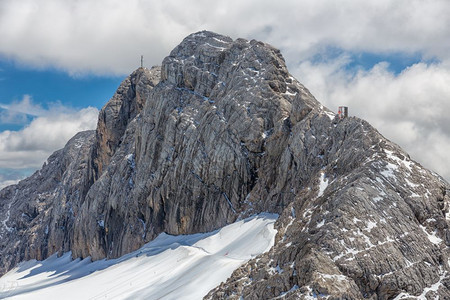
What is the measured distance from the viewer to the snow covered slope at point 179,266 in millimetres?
37312

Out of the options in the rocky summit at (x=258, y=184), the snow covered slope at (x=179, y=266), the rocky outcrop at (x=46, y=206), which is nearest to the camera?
the rocky summit at (x=258, y=184)

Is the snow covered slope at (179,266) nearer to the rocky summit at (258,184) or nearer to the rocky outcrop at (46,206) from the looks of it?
the rocky summit at (258,184)

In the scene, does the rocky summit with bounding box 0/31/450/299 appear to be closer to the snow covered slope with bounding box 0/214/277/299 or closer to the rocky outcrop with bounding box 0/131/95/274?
the rocky outcrop with bounding box 0/131/95/274

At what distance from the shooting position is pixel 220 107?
56.2 metres

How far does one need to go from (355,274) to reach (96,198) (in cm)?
6382

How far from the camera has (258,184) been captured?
163 feet

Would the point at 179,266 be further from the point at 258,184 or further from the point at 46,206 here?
the point at 46,206

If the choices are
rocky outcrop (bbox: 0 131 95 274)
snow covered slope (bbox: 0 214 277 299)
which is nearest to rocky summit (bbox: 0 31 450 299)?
rocky outcrop (bbox: 0 131 95 274)

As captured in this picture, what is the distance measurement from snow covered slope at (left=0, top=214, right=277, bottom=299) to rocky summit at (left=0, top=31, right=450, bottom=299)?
2.79 meters

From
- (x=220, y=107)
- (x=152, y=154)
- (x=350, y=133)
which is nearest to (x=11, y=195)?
(x=152, y=154)

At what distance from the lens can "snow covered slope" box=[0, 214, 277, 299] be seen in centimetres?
3731

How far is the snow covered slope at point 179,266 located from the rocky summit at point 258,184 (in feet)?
9.15

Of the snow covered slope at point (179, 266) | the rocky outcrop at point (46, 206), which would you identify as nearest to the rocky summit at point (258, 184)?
the rocky outcrop at point (46, 206)

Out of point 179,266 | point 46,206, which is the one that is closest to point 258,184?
point 179,266
